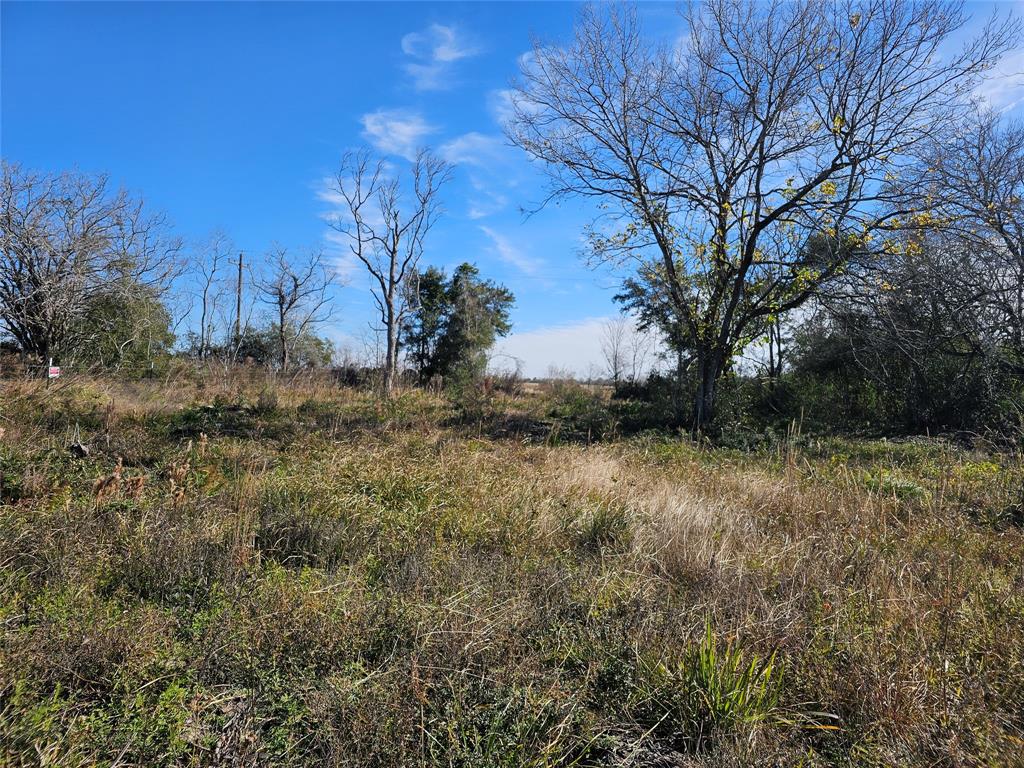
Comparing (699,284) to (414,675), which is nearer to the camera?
(414,675)

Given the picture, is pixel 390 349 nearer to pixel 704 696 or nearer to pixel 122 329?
pixel 122 329

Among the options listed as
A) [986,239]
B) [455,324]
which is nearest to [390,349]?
[455,324]

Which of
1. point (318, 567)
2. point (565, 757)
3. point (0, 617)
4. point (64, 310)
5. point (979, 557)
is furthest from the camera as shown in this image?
point (64, 310)

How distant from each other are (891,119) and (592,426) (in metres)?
8.00

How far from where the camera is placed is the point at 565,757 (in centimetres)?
210

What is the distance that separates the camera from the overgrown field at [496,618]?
2.15 meters

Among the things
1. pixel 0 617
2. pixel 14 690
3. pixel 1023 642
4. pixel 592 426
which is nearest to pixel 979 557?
pixel 1023 642

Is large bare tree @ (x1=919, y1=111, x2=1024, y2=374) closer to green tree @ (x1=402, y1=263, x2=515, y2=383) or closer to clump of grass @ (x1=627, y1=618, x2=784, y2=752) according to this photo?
clump of grass @ (x1=627, y1=618, x2=784, y2=752)

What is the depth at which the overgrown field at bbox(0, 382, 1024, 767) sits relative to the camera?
7.06 feet

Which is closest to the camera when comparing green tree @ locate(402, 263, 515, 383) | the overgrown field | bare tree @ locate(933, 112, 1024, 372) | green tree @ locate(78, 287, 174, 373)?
the overgrown field

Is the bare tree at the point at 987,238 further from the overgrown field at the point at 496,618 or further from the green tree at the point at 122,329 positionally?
the green tree at the point at 122,329

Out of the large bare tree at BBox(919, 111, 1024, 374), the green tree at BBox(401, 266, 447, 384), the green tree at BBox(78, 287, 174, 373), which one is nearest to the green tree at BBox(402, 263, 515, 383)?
the green tree at BBox(401, 266, 447, 384)

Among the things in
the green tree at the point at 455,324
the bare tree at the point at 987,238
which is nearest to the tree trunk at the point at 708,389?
the bare tree at the point at 987,238

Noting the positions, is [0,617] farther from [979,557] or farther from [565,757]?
[979,557]
